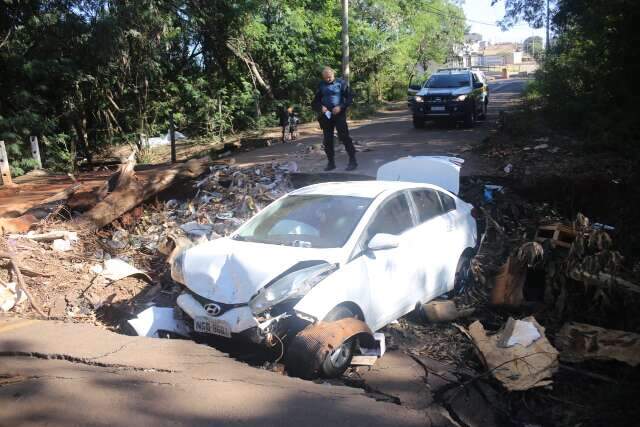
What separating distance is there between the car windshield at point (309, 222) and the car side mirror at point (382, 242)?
0.26 m

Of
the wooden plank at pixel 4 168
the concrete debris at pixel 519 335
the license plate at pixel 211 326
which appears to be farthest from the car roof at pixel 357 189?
the wooden plank at pixel 4 168

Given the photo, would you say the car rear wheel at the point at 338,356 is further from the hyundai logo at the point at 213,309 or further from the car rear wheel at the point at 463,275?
the car rear wheel at the point at 463,275

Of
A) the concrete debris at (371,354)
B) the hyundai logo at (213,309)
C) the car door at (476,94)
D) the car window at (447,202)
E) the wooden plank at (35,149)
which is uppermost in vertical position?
the car door at (476,94)

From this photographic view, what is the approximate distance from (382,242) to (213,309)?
1.55 metres

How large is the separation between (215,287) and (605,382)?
3.26m

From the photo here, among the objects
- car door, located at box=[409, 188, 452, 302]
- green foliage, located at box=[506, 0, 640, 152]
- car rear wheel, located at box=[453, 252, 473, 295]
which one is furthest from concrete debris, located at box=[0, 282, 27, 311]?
green foliage, located at box=[506, 0, 640, 152]

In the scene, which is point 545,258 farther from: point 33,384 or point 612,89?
point 612,89

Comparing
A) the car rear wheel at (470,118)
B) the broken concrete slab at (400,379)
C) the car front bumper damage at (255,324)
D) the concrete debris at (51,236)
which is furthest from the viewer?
the car rear wheel at (470,118)

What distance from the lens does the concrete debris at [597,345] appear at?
181 inches

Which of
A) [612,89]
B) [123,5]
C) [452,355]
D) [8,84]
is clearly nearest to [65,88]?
[8,84]

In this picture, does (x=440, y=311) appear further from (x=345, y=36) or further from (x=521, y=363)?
(x=345, y=36)

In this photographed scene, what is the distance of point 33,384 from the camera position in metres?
3.82

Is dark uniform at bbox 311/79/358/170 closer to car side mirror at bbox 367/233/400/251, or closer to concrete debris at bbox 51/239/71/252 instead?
concrete debris at bbox 51/239/71/252

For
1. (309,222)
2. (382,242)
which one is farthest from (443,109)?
(382,242)
